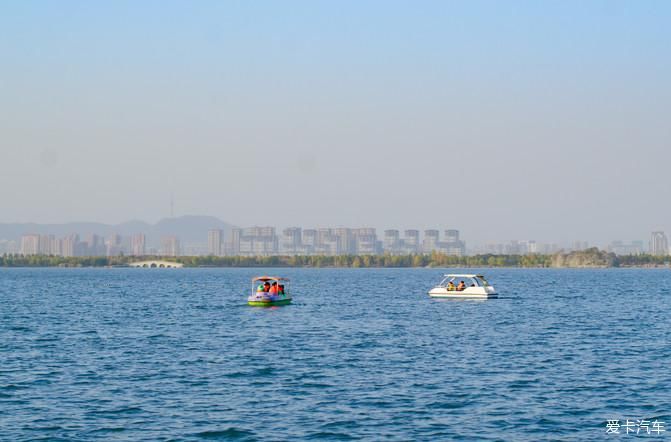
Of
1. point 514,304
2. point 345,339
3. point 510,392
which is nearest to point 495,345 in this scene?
point 345,339

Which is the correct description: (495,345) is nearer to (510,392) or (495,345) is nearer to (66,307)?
(510,392)

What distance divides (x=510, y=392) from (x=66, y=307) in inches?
3118

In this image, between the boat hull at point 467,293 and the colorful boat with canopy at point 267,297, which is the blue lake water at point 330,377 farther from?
the boat hull at point 467,293

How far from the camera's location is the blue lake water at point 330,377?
3934 cm

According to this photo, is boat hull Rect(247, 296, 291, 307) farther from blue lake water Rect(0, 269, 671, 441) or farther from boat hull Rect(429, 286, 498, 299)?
boat hull Rect(429, 286, 498, 299)

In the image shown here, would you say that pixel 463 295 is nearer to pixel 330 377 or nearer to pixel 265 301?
pixel 265 301

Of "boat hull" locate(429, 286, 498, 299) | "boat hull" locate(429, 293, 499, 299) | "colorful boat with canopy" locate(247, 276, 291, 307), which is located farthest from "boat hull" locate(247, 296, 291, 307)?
"boat hull" locate(429, 286, 498, 299)

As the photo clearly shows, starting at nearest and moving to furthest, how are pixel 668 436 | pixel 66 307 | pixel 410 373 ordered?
pixel 668 436 → pixel 410 373 → pixel 66 307

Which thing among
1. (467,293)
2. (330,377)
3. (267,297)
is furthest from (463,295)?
(330,377)

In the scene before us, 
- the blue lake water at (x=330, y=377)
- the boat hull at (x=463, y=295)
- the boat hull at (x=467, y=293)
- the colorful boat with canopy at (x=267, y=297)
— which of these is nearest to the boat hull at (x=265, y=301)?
the colorful boat with canopy at (x=267, y=297)

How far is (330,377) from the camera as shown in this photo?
170 feet

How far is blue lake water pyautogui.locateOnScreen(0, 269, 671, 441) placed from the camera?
3934cm

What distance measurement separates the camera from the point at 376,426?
39.1 metres

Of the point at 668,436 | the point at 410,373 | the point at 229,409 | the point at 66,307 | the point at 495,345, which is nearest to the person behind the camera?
the point at 668,436
